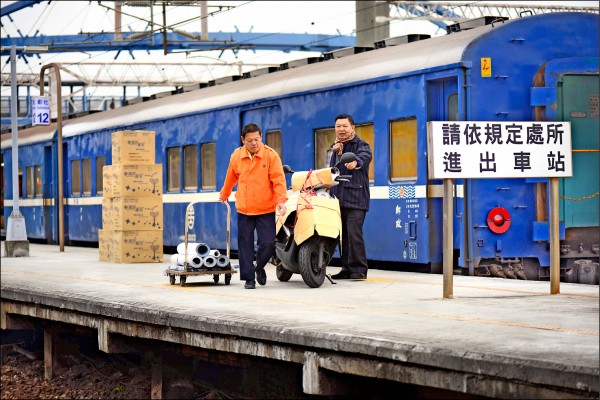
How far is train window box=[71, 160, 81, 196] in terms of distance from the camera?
2638 cm

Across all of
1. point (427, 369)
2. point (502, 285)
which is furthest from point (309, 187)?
point (427, 369)

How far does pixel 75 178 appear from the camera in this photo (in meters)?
26.7

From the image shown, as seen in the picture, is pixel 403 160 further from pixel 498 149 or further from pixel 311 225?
pixel 498 149

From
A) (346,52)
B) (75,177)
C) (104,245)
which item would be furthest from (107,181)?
(75,177)

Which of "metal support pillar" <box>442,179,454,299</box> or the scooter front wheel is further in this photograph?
the scooter front wheel

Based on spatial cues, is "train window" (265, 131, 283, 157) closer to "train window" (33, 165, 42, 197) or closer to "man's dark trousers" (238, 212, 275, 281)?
"man's dark trousers" (238, 212, 275, 281)

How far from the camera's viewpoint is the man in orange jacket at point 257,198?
1212 centimetres

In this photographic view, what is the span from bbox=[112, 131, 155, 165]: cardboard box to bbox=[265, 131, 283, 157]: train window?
1.83 meters

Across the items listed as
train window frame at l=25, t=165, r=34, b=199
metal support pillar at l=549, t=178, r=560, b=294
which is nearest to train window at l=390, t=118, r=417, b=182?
metal support pillar at l=549, t=178, r=560, b=294

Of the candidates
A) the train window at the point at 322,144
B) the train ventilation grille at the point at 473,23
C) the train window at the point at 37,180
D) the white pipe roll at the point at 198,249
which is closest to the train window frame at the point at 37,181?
the train window at the point at 37,180

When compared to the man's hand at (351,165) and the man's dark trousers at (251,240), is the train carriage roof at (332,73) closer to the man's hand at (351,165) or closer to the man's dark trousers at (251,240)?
the man's hand at (351,165)

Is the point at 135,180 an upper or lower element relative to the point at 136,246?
upper

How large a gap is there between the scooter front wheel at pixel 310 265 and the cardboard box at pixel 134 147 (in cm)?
650

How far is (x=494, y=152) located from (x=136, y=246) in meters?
8.84
